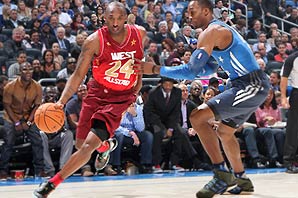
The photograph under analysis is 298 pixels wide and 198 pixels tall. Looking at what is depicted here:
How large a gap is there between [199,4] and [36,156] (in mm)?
4482

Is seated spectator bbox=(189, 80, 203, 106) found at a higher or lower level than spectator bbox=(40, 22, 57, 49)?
lower

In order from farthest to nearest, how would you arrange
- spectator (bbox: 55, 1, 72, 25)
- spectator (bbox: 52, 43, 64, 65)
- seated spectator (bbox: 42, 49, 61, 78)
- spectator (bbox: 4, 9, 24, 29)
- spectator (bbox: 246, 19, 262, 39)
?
spectator (bbox: 246, 19, 262, 39) < spectator (bbox: 55, 1, 72, 25) < spectator (bbox: 4, 9, 24, 29) < spectator (bbox: 52, 43, 64, 65) < seated spectator (bbox: 42, 49, 61, 78)

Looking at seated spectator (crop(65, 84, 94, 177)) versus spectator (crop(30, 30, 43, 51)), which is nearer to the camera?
seated spectator (crop(65, 84, 94, 177))

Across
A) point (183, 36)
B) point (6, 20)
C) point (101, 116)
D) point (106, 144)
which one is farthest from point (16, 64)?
point (101, 116)

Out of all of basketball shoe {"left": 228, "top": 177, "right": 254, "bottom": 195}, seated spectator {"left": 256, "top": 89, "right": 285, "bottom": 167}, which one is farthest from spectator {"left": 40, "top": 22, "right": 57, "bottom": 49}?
basketball shoe {"left": 228, "top": 177, "right": 254, "bottom": 195}

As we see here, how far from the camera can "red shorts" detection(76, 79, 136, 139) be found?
260 inches

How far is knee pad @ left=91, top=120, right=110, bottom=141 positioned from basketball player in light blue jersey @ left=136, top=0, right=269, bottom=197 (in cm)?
77

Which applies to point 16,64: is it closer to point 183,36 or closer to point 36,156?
point 36,156

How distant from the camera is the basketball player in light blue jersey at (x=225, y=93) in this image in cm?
620

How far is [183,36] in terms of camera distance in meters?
11.0

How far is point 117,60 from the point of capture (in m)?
6.62

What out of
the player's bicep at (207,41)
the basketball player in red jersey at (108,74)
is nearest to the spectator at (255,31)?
the basketball player in red jersey at (108,74)

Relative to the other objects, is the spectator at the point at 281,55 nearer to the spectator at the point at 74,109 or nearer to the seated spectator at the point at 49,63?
the seated spectator at the point at 49,63

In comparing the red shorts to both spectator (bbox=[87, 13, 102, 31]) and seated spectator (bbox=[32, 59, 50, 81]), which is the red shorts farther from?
seated spectator (bbox=[32, 59, 50, 81])
